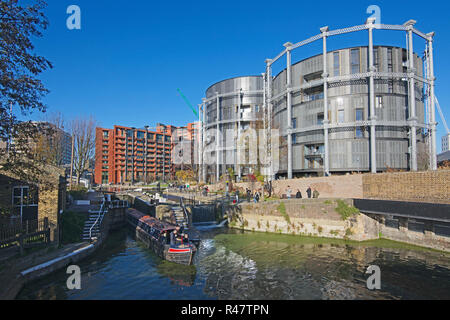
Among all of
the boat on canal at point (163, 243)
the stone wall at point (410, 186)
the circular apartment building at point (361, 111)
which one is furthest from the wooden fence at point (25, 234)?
the circular apartment building at point (361, 111)

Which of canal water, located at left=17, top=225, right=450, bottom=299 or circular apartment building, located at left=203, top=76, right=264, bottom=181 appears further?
circular apartment building, located at left=203, top=76, right=264, bottom=181

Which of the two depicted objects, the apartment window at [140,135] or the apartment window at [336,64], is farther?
the apartment window at [140,135]

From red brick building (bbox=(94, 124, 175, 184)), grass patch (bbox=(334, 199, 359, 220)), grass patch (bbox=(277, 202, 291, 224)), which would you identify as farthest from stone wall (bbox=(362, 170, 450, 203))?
red brick building (bbox=(94, 124, 175, 184))

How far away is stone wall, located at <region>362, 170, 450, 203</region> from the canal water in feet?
13.3

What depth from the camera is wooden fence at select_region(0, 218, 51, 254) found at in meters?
15.4

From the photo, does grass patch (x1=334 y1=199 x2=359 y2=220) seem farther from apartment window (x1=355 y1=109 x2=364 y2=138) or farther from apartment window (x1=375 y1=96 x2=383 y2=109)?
apartment window (x1=375 y1=96 x2=383 y2=109)

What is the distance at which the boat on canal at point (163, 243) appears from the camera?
17156mm

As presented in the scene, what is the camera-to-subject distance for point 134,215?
2898cm

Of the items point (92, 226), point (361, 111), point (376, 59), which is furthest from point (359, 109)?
point (92, 226)

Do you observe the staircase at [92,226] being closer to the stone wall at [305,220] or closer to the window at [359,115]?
the stone wall at [305,220]

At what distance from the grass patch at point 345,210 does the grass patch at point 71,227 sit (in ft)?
74.4

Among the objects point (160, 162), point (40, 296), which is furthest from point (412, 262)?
point (160, 162)
